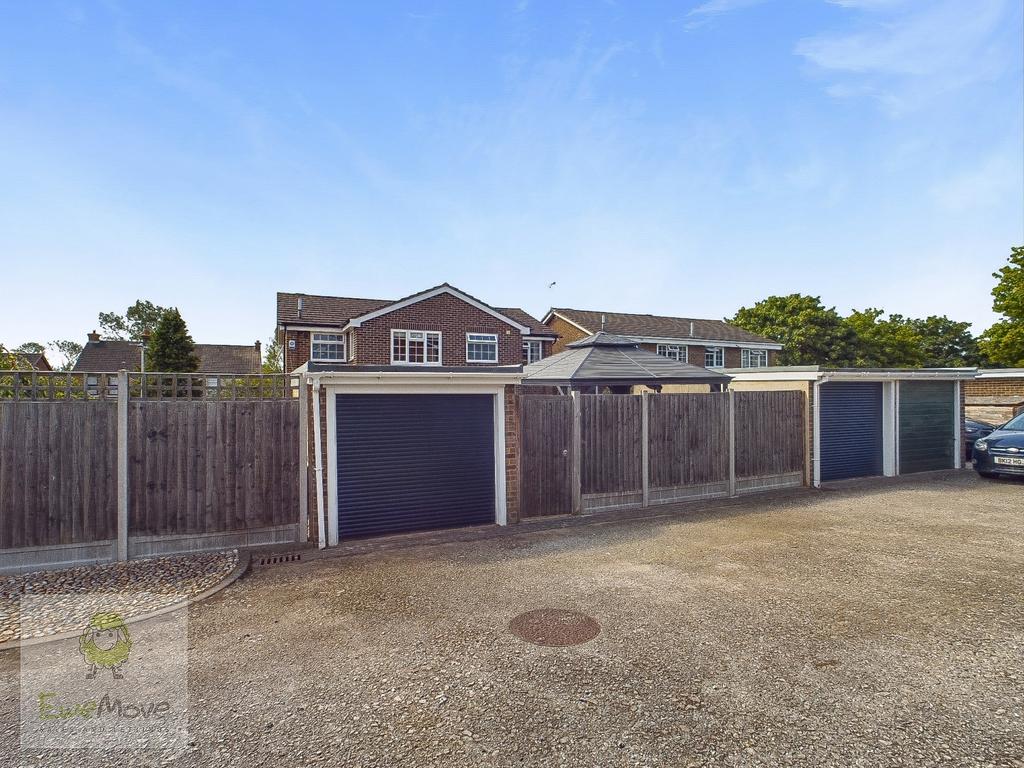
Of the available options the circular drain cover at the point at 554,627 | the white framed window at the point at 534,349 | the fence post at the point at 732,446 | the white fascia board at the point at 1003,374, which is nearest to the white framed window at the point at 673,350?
the white framed window at the point at 534,349

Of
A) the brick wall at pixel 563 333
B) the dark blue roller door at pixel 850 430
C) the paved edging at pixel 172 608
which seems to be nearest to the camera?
the paved edging at pixel 172 608

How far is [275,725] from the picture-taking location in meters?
3.24

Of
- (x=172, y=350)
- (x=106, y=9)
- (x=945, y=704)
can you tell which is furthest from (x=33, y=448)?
(x=172, y=350)

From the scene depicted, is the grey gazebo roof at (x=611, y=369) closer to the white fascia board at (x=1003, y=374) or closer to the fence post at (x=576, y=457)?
the fence post at (x=576, y=457)

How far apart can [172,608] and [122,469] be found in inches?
94.6

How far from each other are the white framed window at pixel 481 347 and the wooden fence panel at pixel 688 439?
576 inches

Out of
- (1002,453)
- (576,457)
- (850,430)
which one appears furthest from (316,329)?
(1002,453)

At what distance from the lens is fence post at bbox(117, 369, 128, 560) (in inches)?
254

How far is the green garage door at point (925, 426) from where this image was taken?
13.3 meters

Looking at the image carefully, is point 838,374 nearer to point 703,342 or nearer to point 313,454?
point 313,454

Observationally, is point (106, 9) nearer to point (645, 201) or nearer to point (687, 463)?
point (645, 201)

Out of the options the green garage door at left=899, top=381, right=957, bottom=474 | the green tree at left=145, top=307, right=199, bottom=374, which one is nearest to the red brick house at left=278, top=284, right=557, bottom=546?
the green garage door at left=899, top=381, right=957, bottom=474

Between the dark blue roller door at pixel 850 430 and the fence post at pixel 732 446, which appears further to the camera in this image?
the dark blue roller door at pixel 850 430

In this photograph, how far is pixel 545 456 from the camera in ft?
29.3
